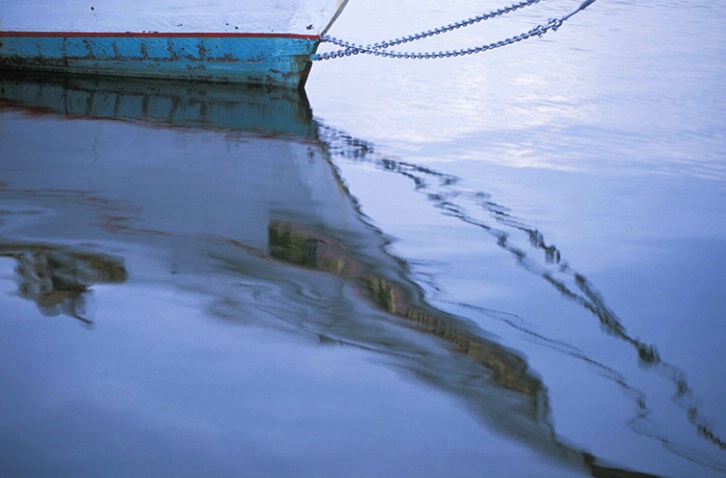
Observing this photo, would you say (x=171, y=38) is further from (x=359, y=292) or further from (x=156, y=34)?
(x=359, y=292)

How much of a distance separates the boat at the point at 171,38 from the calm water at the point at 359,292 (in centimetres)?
107

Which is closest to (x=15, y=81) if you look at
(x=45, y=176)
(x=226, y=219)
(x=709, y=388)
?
(x=45, y=176)

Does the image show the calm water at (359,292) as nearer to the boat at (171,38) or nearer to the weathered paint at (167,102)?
the weathered paint at (167,102)

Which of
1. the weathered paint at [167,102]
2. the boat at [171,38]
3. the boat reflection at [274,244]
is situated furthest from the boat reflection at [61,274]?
the boat at [171,38]

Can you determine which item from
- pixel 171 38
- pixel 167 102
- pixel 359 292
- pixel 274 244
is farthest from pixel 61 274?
pixel 171 38

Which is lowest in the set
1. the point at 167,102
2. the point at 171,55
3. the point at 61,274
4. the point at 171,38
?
the point at 61,274

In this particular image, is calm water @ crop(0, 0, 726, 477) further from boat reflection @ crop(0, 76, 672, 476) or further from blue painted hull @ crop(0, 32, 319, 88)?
blue painted hull @ crop(0, 32, 319, 88)

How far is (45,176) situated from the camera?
519 centimetres

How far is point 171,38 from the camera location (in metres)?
8.48

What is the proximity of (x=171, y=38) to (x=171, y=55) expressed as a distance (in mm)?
202

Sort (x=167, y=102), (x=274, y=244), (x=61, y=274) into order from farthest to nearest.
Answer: (x=167, y=102), (x=274, y=244), (x=61, y=274)

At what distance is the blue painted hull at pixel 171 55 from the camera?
8.40 m

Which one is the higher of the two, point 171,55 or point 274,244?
point 171,55

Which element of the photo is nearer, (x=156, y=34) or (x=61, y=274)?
(x=61, y=274)
